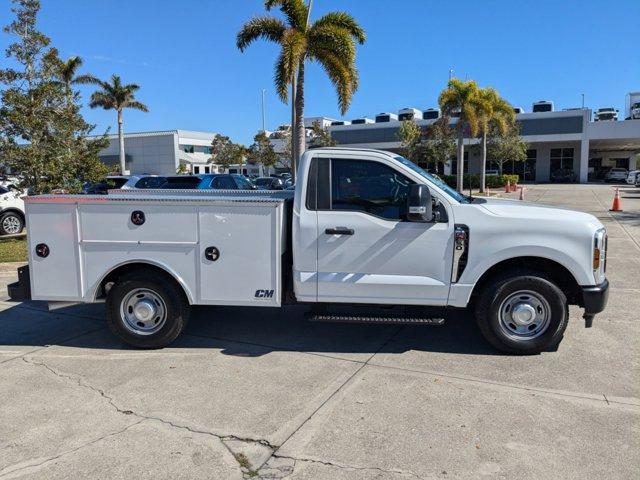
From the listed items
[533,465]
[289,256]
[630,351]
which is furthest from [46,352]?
[630,351]

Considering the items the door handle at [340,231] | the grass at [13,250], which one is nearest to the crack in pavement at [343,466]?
the door handle at [340,231]

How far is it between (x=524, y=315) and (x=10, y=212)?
48.6 ft

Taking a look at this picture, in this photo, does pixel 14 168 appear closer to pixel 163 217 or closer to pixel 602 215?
pixel 163 217

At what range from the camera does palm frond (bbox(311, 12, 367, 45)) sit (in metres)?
19.0

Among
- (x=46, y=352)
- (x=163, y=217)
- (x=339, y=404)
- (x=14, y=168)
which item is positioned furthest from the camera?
(x=14, y=168)

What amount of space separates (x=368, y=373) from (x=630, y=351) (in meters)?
2.78

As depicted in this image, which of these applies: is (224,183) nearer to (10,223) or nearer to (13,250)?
(10,223)

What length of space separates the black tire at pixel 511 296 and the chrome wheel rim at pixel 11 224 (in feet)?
47.6

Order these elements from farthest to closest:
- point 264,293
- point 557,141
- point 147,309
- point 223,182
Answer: point 557,141 < point 223,182 < point 147,309 < point 264,293

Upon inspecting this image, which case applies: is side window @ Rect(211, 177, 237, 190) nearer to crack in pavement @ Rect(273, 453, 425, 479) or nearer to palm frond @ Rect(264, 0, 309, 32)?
palm frond @ Rect(264, 0, 309, 32)

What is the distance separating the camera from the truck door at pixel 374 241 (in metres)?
5.16

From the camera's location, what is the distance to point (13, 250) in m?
12.3

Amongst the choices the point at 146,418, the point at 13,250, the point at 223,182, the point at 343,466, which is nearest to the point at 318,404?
the point at 343,466

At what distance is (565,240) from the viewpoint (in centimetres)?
506
